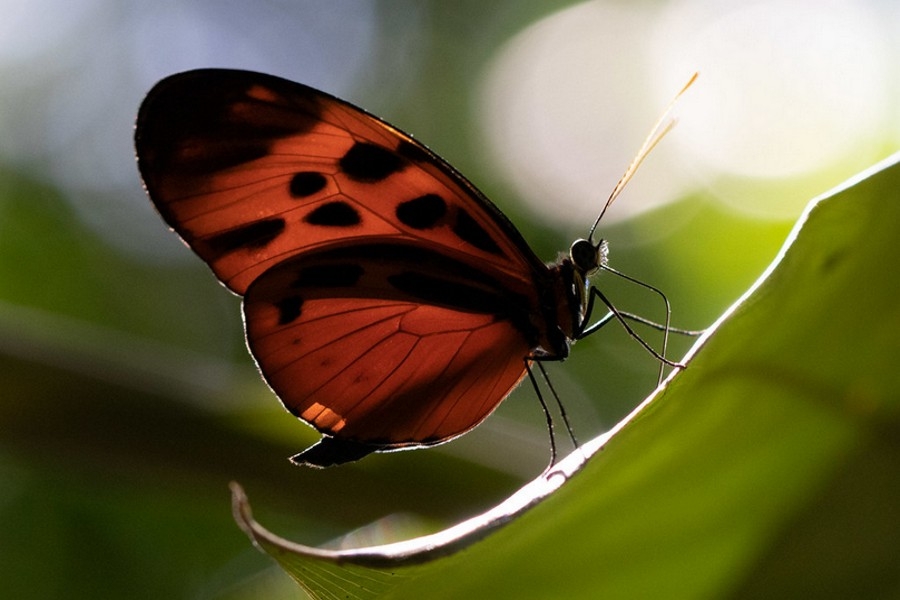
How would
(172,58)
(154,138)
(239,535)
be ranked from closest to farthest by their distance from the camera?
(154,138), (239,535), (172,58)

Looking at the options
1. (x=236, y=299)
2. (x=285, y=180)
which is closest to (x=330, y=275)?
(x=285, y=180)

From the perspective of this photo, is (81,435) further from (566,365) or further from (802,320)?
(566,365)

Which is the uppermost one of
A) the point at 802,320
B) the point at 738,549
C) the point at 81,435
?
the point at 802,320

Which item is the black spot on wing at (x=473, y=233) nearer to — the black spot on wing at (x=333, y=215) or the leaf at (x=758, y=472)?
the black spot on wing at (x=333, y=215)

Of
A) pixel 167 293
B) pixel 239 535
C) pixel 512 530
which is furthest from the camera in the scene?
pixel 167 293

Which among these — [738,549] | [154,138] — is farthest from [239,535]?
[738,549]

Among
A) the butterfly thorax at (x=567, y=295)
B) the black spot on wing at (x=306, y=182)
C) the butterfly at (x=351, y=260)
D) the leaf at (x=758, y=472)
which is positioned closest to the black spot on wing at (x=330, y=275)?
the butterfly at (x=351, y=260)

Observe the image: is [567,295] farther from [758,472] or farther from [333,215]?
[758,472]
